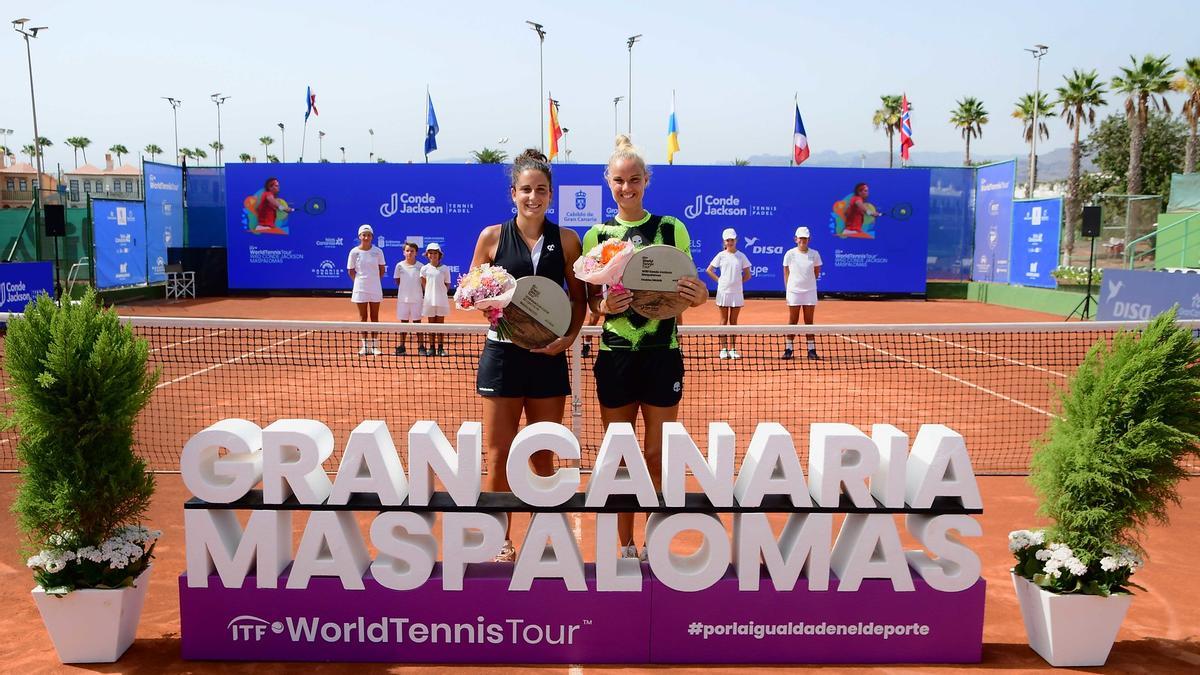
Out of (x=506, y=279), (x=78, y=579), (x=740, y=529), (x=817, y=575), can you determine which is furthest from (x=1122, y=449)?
(x=78, y=579)

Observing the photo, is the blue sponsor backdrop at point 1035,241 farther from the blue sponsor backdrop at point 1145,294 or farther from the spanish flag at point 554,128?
the spanish flag at point 554,128

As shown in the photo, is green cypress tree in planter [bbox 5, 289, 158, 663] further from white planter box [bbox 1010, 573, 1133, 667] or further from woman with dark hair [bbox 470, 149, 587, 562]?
white planter box [bbox 1010, 573, 1133, 667]

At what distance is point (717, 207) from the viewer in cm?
2506

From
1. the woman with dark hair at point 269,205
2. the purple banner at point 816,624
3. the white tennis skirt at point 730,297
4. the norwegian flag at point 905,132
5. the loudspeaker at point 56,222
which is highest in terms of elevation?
the norwegian flag at point 905,132

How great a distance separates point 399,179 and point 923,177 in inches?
602

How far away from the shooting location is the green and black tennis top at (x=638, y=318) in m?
4.02

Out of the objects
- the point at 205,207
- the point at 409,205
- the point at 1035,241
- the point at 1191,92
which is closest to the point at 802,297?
the point at 1035,241

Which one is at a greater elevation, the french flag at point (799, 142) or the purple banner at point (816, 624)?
the french flag at point (799, 142)

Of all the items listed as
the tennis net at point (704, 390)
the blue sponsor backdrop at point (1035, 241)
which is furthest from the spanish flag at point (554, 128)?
the tennis net at point (704, 390)

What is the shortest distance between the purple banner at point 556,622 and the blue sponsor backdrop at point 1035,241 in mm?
20745

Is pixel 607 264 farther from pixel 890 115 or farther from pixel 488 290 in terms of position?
pixel 890 115

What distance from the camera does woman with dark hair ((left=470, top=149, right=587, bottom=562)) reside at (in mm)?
4082

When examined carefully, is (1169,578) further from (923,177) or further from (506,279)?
(923,177)

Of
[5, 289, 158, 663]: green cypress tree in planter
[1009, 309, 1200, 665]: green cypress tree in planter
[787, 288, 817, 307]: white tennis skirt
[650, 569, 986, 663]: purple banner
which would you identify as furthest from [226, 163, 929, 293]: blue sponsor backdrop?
[650, 569, 986, 663]: purple banner
